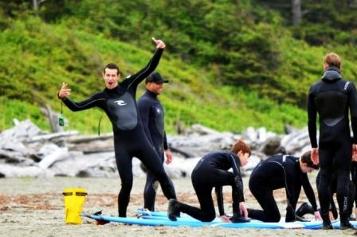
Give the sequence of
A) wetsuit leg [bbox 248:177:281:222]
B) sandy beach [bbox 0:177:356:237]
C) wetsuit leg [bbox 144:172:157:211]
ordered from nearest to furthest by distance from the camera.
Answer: sandy beach [bbox 0:177:356:237]
wetsuit leg [bbox 248:177:281:222]
wetsuit leg [bbox 144:172:157:211]

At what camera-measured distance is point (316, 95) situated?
392 inches

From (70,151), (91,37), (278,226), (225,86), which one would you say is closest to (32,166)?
(70,151)

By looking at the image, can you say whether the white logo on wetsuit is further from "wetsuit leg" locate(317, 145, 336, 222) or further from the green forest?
the green forest

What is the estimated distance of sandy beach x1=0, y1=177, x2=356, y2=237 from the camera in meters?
9.36

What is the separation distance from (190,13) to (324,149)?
113 feet

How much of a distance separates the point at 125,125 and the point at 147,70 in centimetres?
75

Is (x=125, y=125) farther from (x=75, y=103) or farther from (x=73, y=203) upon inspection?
(x=73, y=203)

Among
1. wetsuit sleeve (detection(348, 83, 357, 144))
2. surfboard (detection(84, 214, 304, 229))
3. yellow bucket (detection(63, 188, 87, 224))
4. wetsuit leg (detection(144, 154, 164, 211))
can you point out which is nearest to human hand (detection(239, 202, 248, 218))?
surfboard (detection(84, 214, 304, 229))

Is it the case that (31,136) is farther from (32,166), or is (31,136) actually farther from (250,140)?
(250,140)

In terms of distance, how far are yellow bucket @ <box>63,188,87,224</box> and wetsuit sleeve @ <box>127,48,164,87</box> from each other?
1489mm

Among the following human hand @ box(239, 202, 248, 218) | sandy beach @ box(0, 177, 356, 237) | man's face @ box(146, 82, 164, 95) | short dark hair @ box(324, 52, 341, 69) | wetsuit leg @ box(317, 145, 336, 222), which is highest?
short dark hair @ box(324, 52, 341, 69)

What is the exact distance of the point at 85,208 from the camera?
45.8ft

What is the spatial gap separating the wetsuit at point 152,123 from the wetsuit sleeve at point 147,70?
0.94 m

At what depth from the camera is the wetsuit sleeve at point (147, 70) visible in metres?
10.8
